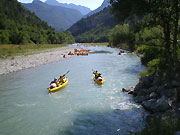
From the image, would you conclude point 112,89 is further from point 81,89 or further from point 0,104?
point 0,104

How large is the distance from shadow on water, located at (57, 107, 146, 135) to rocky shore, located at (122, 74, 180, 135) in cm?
63

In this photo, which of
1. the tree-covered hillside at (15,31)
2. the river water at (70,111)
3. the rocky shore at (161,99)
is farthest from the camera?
the tree-covered hillside at (15,31)

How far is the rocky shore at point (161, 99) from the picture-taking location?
661cm

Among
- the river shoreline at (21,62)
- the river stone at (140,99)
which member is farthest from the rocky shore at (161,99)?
the river shoreline at (21,62)

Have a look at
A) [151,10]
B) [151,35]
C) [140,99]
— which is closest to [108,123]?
[140,99]

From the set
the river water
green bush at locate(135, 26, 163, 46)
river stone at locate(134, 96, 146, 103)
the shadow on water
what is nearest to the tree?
green bush at locate(135, 26, 163, 46)

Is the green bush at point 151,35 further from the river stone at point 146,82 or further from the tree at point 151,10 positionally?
the river stone at point 146,82

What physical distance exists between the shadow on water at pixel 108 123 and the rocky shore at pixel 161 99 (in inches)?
24.7

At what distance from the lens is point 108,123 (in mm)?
8211

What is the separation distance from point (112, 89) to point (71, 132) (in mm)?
6669

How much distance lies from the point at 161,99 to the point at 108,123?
2.83 m

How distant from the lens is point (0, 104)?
10992mm

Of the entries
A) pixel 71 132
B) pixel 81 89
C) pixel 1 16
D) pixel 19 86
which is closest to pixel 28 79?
pixel 19 86

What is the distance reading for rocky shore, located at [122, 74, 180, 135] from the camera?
6.61 m
